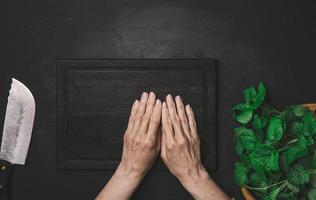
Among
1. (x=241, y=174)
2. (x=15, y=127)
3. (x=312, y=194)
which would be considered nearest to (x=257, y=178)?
(x=241, y=174)

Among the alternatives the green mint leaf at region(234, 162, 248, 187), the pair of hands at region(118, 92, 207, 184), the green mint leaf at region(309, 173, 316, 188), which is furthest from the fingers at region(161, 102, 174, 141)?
the green mint leaf at region(309, 173, 316, 188)

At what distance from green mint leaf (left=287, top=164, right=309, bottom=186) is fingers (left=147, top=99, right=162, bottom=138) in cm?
Answer: 45

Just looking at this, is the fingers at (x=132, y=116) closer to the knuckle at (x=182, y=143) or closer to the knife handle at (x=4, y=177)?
the knuckle at (x=182, y=143)

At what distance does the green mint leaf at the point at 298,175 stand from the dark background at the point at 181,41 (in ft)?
1.16

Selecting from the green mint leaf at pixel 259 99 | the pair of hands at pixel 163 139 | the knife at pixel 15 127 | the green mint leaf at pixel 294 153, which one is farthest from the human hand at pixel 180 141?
the knife at pixel 15 127

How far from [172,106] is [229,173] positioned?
1.02 feet

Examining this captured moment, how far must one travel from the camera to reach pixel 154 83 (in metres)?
1.53

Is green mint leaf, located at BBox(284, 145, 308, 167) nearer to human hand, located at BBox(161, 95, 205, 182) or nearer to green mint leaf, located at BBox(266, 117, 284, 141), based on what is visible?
green mint leaf, located at BBox(266, 117, 284, 141)

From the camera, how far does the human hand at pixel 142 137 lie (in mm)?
1467

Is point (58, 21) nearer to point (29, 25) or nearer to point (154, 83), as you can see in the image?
point (29, 25)

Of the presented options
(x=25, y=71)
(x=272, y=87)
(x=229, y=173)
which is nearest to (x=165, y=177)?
(x=229, y=173)

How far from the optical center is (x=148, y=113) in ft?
4.90

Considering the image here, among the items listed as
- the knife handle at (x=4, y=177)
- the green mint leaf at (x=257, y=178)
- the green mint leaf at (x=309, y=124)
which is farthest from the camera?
the knife handle at (x=4, y=177)

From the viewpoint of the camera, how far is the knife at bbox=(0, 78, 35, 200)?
1538mm
